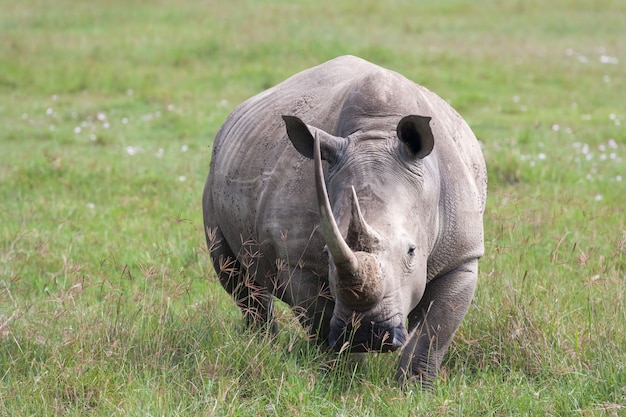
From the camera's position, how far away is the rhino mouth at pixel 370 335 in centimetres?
392

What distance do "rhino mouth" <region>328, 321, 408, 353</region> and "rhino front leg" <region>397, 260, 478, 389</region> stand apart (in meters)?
0.69

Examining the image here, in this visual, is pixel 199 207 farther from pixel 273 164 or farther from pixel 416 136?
pixel 416 136

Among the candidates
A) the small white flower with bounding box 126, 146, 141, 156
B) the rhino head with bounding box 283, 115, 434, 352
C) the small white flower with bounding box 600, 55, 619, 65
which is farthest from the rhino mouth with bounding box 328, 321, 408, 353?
the small white flower with bounding box 600, 55, 619, 65

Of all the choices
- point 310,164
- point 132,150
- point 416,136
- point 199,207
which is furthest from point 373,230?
point 132,150

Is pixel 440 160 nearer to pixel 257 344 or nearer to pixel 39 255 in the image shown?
pixel 257 344

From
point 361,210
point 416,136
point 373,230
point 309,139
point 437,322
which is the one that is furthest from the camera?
point 437,322

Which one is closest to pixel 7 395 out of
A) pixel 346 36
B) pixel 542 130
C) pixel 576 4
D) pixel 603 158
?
pixel 603 158

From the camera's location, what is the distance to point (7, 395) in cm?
427

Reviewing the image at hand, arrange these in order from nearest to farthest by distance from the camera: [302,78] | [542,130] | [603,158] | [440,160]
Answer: [440,160] → [302,78] → [603,158] → [542,130]

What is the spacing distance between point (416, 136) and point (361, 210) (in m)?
0.42

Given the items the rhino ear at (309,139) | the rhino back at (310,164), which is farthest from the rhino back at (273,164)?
the rhino ear at (309,139)

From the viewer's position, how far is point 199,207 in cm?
841

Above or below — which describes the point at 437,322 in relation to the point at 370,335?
below

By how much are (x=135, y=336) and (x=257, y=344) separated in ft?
2.00
